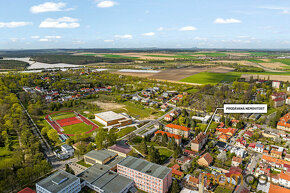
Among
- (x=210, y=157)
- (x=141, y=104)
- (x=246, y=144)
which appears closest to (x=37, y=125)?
(x=141, y=104)

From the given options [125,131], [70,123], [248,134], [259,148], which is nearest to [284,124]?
[248,134]

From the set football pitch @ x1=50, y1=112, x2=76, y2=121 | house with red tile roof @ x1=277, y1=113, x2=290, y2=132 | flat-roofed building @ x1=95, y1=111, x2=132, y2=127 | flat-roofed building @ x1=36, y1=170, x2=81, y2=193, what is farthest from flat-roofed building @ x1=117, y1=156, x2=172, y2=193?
house with red tile roof @ x1=277, y1=113, x2=290, y2=132

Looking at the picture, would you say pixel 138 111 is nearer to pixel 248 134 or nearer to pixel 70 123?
pixel 70 123

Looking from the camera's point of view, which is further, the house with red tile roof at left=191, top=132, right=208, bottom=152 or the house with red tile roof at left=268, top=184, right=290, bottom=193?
the house with red tile roof at left=191, top=132, right=208, bottom=152

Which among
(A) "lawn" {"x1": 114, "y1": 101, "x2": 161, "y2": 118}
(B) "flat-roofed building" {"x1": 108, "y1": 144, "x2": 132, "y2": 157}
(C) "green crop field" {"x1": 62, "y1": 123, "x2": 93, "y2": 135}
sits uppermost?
(A) "lawn" {"x1": 114, "y1": 101, "x2": 161, "y2": 118}

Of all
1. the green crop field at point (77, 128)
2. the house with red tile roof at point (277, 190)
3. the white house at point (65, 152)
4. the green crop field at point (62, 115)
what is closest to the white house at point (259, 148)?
the house with red tile roof at point (277, 190)

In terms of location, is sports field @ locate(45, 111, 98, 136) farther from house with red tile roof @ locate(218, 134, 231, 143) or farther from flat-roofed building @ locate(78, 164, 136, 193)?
house with red tile roof @ locate(218, 134, 231, 143)
